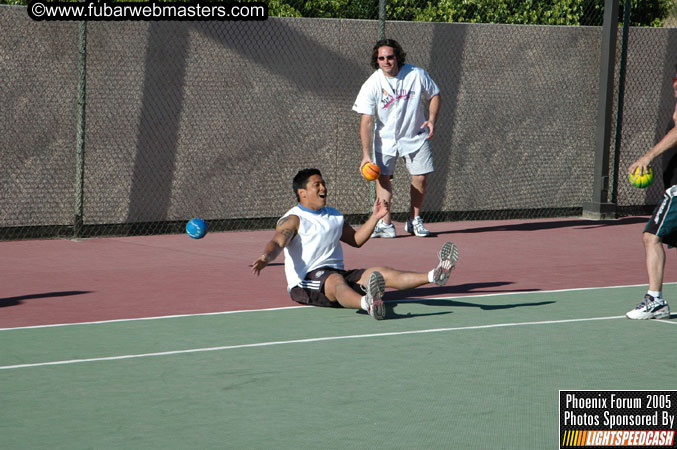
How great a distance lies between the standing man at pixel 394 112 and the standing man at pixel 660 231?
475 centimetres

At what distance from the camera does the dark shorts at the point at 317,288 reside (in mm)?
8469

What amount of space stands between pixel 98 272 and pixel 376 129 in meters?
3.93

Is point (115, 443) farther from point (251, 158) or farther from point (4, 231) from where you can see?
point (251, 158)

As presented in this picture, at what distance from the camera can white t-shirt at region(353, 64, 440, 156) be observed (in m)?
12.8

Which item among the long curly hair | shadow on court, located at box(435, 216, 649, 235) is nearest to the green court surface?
the long curly hair

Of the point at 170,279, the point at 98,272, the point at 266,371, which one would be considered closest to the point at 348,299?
the point at 266,371

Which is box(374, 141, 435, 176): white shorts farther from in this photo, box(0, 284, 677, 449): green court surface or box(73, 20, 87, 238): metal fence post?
box(0, 284, 677, 449): green court surface

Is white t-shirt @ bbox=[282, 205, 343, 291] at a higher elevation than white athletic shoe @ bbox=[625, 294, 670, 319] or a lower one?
higher

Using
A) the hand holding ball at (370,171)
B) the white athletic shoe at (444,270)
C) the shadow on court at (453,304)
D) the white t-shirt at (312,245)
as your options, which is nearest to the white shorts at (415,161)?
the hand holding ball at (370,171)

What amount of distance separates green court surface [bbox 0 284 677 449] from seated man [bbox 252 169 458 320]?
17cm

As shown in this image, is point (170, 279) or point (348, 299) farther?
point (170, 279)

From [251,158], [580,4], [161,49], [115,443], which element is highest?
[580,4]

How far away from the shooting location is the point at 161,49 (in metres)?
13.0

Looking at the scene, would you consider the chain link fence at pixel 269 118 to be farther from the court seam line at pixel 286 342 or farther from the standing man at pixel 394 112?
the court seam line at pixel 286 342
